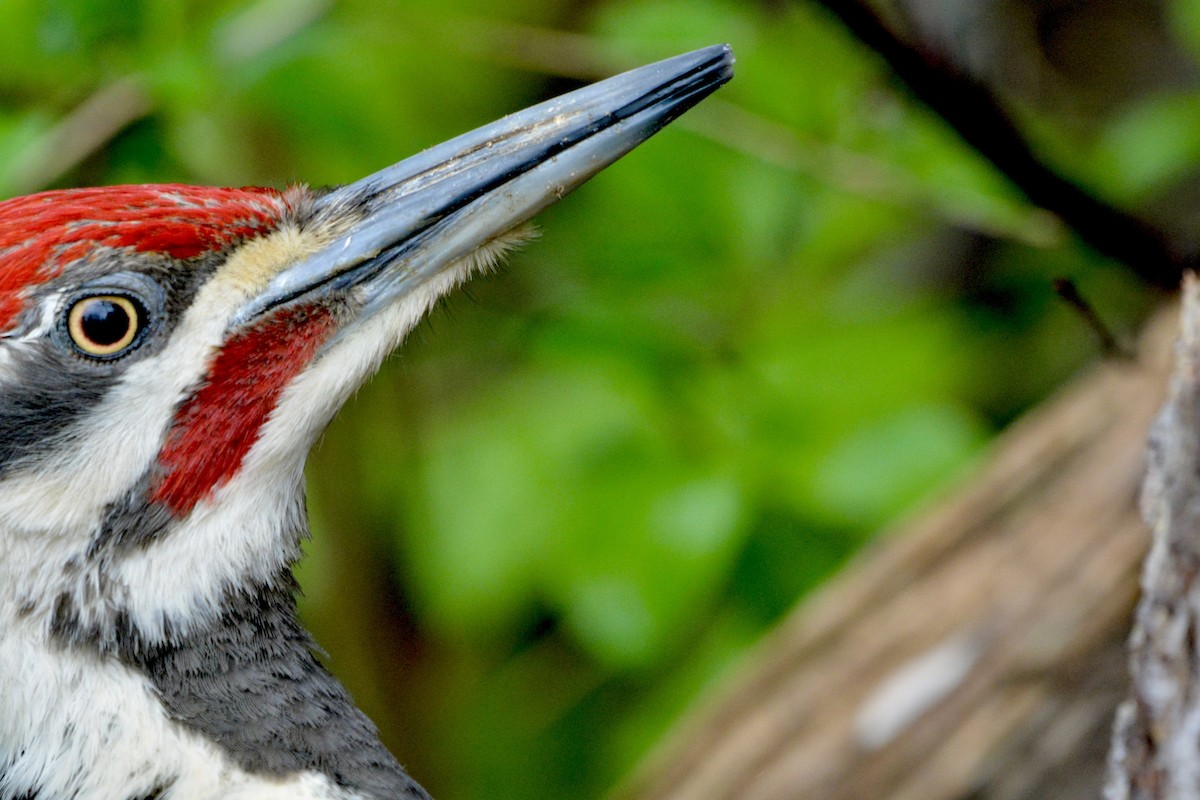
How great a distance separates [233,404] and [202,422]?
44 mm

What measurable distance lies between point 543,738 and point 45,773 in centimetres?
197

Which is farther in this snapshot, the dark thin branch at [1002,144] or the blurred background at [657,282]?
the blurred background at [657,282]

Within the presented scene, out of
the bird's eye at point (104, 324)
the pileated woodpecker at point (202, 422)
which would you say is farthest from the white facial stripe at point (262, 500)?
the bird's eye at point (104, 324)

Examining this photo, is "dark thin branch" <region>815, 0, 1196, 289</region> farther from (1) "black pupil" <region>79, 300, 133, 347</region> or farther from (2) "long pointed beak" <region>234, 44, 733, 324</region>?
(1) "black pupil" <region>79, 300, 133, 347</region>

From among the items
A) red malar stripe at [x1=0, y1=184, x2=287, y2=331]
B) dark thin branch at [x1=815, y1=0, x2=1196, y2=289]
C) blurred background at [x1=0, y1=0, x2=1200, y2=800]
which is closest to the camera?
red malar stripe at [x1=0, y1=184, x2=287, y2=331]

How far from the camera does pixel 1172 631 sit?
1887 mm

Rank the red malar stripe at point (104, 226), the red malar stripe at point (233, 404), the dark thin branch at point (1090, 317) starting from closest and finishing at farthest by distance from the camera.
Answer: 1. the red malar stripe at point (104, 226)
2. the red malar stripe at point (233, 404)
3. the dark thin branch at point (1090, 317)

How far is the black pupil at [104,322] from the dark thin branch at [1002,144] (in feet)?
3.79

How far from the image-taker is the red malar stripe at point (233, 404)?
1774 millimetres

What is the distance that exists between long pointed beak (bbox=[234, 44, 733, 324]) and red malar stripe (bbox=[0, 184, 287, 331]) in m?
0.10

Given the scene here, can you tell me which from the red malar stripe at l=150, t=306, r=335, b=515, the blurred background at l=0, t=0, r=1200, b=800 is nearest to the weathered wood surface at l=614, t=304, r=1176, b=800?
the blurred background at l=0, t=0, r=1200, b=800

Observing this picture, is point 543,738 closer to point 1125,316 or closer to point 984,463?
point 984,463

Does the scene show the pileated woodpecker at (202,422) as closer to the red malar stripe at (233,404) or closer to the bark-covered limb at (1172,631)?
→ the red malar stripe at (233,404)

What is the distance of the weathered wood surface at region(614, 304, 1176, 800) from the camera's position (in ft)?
7.91
